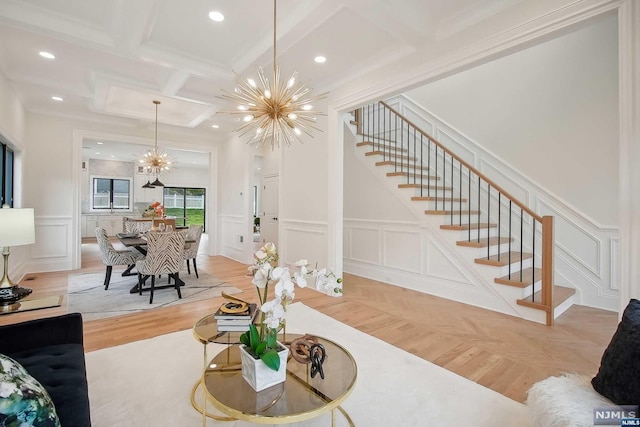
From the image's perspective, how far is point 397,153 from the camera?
5.88 m

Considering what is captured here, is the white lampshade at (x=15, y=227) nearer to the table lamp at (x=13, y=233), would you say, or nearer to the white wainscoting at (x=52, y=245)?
the table lamp at (x=13, y=233)

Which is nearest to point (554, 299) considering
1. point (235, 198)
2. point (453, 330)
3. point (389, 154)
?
point (453, 330)

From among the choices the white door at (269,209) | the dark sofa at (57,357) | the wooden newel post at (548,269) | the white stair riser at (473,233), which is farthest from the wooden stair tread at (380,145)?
the dark sofa at (57,357)

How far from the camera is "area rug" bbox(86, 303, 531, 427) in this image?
1.86m

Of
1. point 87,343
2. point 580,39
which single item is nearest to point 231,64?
point 87,343

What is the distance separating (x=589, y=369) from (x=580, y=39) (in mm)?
4133

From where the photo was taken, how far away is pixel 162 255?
13.2ft

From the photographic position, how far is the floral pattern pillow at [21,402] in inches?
37.3

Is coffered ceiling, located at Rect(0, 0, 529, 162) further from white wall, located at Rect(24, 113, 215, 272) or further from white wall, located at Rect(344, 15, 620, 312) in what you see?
white wall, located at Rect(344, 15, 620, 312)

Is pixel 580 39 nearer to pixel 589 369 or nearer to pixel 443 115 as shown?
pixel 443 115

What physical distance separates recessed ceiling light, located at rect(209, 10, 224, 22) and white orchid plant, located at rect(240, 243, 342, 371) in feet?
8.03

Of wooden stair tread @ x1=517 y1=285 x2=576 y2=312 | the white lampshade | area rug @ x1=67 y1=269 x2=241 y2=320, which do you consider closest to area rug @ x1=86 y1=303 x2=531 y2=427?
the white lampshade

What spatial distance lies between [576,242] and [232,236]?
632 centimetres

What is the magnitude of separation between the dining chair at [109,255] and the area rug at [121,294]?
0.29 metres
